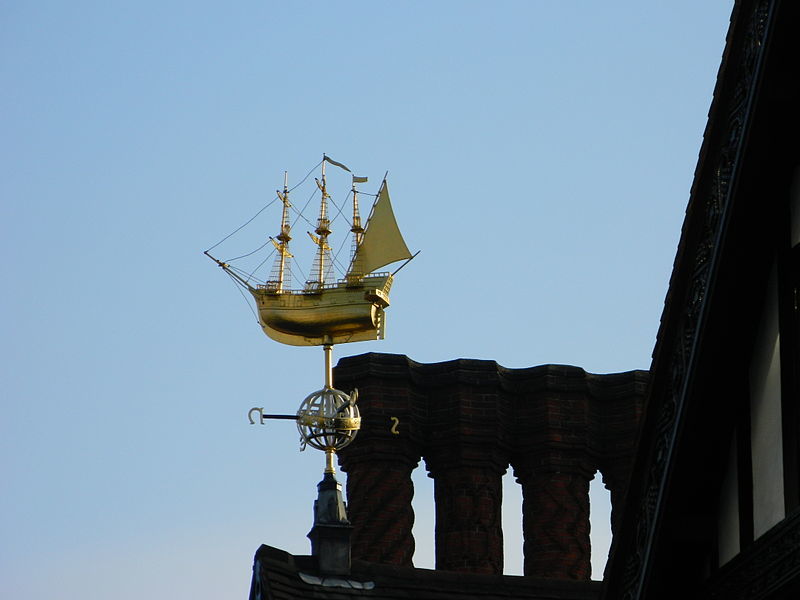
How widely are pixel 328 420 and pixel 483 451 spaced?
23.8 feet

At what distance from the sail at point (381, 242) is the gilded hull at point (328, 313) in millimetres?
1759

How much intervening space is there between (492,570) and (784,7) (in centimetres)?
1677

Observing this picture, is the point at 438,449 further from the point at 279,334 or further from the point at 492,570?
the point at 279,334

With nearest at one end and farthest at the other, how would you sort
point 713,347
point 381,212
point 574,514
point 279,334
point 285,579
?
point 713,347 < point 285,579 < point 279,334 < point 381,212 < point 574,514

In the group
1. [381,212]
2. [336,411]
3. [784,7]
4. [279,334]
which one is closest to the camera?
[784,7]

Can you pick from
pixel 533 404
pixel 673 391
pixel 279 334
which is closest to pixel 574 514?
pixel 533 404

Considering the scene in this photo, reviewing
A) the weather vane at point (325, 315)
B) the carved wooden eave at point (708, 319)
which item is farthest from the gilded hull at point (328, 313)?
the carved wooden eave at point (708, 319)

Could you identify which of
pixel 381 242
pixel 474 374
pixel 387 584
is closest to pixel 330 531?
pixel 387 584

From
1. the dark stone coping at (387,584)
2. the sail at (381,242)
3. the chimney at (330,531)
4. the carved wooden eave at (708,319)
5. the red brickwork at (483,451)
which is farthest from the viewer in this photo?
the red brickwork at (483,451)

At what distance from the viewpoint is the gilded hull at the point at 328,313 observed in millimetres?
21219

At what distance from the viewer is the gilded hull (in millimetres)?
21219

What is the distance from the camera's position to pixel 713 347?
36.9 ft

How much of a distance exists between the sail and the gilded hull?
1.76m

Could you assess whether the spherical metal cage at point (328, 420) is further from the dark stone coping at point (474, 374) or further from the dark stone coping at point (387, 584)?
the dark stone coping at point (474, 374)
